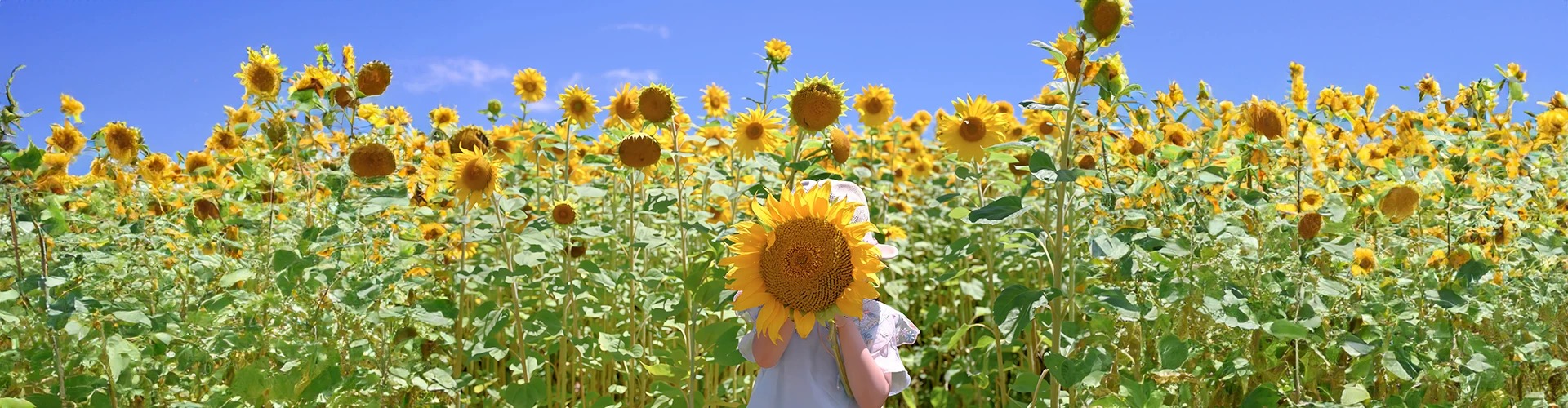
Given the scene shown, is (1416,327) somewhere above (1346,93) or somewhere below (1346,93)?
below

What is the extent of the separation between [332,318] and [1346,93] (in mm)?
2958

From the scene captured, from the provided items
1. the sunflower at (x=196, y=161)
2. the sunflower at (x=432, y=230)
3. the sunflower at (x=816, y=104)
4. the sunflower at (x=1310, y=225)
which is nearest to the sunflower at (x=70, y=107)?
the sunflower at (x=196, y=161)

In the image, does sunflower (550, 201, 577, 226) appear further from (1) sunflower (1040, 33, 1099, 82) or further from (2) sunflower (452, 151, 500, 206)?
(1) sunflower (1040, 33, 1099, 82)

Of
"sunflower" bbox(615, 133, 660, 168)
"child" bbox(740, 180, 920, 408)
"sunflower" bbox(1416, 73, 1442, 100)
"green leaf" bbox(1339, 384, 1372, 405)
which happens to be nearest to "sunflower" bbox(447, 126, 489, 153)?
"sunflower" bbox(615, 133, 660, 168)

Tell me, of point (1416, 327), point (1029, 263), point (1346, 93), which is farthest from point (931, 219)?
point (1416, 327)

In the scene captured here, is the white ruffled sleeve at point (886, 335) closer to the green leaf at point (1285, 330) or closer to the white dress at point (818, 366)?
the white dress at point (818, 366)

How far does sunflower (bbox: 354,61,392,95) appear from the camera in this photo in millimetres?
2334

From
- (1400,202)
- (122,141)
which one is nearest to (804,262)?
(1400,202)

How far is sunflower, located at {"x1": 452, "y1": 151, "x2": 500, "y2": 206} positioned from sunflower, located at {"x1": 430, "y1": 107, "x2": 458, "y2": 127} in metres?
1.22

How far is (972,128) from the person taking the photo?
2.60 m

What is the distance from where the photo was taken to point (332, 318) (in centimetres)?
230

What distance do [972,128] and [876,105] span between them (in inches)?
36.0

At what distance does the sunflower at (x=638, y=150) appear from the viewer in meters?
2.36

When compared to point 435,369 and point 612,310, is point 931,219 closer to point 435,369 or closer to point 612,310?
point 612,310
